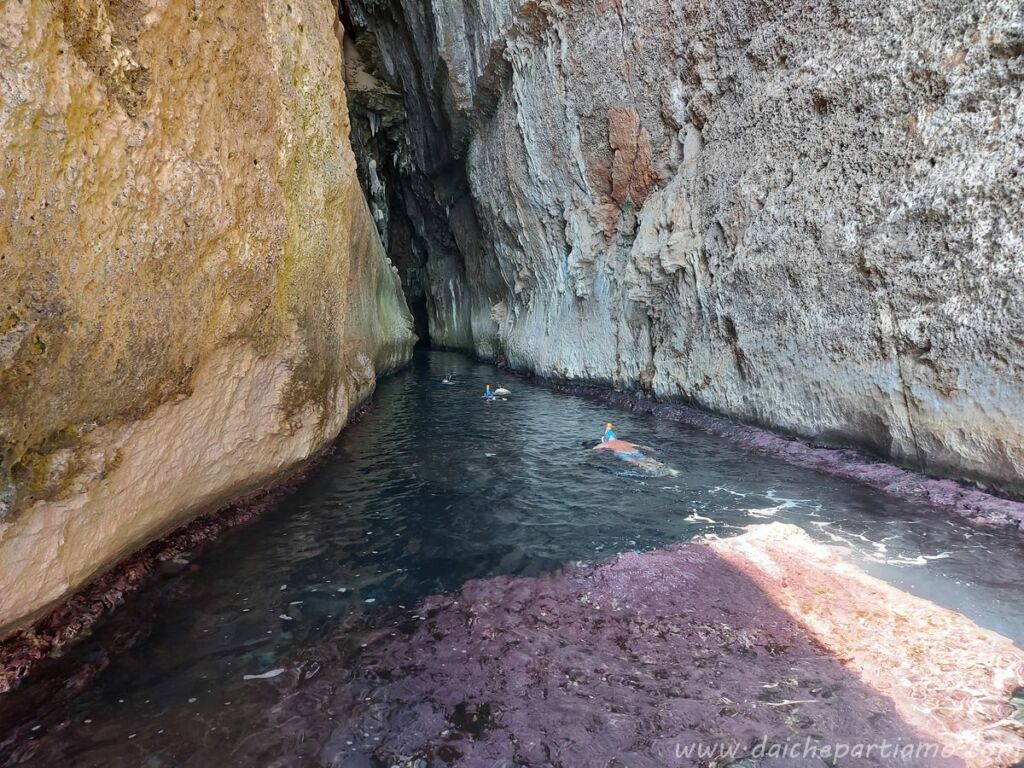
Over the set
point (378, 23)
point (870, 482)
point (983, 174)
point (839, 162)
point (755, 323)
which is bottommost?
point (870, 482)

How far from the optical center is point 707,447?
11.8 m

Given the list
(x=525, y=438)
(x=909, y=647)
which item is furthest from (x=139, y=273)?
(x=525, y=438)

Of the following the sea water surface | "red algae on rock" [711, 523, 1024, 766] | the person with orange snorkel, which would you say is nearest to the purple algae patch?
"red algae on rock" [711, 523, 1024, 766]

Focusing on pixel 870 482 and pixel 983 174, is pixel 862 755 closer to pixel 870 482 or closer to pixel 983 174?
pixel 870 482

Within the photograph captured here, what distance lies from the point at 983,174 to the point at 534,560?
8.36 m

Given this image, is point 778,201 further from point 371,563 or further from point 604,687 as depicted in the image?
point 604,687

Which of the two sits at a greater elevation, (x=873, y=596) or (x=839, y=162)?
(x=839, y=162)

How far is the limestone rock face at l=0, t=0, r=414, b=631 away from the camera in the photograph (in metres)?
3.88

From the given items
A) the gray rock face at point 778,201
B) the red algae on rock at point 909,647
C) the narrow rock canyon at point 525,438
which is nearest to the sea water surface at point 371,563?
the narrow rock canyon at point 525,438

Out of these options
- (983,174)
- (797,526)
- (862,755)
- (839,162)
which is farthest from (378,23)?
(862,755)

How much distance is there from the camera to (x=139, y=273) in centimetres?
493

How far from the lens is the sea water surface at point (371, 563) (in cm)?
397

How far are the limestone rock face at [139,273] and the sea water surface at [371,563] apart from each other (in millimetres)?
864

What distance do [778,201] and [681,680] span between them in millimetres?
10521
